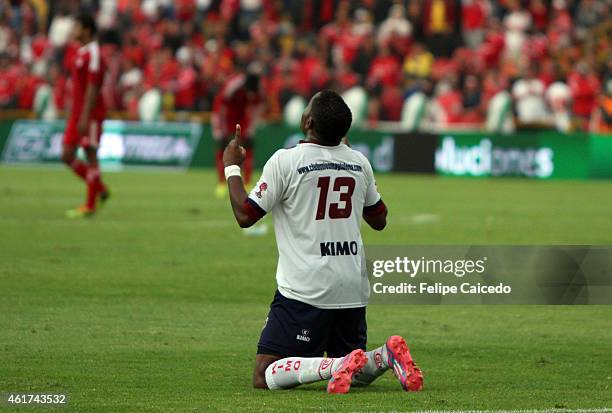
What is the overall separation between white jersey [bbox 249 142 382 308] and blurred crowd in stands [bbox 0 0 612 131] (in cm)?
2285

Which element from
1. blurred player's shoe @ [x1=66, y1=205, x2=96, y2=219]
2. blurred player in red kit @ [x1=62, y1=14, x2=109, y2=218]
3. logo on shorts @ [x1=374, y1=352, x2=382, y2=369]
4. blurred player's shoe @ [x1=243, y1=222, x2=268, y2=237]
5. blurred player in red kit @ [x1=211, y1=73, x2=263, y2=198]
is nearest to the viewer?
logo on shorts @ [x1=374, y1=352, x2=382, y2=369]

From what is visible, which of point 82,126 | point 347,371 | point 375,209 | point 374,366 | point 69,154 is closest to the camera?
point 347,371

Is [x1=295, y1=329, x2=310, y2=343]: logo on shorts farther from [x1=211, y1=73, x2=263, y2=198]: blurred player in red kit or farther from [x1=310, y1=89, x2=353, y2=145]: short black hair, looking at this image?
[x1=211, y1=73, x2=263, y2=198]: blurred player in red kit

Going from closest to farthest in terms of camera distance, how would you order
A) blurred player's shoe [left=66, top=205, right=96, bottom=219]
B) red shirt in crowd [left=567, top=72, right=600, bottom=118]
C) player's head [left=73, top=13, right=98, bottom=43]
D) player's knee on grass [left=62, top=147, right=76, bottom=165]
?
Result: player's head [left=73, top=13, right=98, bottom=43]
player's knee on grass [left=62, top=147, right=76, bottom=165]
blurred player's shoe [left=66, top=205, right=96, bottom=219]
red shirt in crowd [left=567, top=72, right=600, bottom=118]

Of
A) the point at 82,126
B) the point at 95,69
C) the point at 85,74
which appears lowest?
the point at 82,126

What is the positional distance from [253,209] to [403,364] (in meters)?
1.21

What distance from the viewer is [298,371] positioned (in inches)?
320

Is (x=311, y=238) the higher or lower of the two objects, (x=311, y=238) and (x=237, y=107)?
the higher

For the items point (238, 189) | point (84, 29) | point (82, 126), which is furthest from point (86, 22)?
point (238, 189)

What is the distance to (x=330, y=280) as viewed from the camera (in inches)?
324

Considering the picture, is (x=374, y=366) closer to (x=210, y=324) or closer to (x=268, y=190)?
(x=268, y=190)

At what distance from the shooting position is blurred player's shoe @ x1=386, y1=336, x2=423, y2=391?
26.1 feet

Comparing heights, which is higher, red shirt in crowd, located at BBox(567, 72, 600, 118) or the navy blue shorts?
the navy blue shorts

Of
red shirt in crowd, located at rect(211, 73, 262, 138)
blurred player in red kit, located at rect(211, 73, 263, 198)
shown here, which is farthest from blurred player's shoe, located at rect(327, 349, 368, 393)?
red shirt in crowd, located at rect(211, 73, 262, 138)
